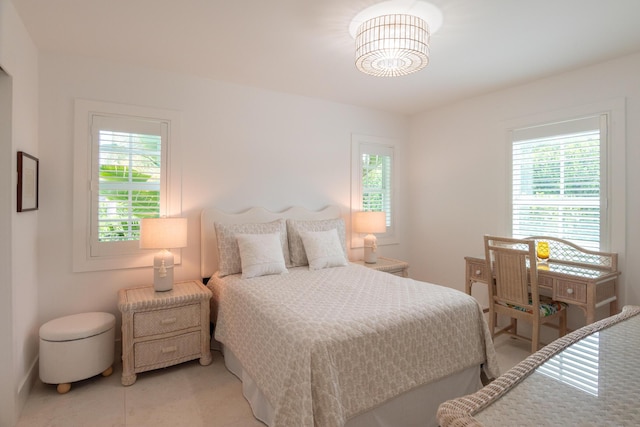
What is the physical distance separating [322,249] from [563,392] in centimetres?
241

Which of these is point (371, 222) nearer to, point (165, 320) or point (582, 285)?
point (582, 285)

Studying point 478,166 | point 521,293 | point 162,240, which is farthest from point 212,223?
point 478,166

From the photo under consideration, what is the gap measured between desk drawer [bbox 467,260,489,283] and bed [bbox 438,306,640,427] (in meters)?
2.18

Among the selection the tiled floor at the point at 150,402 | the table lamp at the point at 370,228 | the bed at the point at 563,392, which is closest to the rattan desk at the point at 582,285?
the tiled floor at the point at 150,402

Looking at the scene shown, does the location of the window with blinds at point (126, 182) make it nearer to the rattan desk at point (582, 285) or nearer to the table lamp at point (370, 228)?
the table lamp at point (370, 228)

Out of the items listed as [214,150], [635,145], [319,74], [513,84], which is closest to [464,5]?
[319,74]

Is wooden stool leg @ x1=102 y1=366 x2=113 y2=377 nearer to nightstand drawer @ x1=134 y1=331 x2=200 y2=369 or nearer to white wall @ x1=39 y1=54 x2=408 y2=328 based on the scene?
nightstand drawer @ x1=134 y1=331 x2=200 y2=369

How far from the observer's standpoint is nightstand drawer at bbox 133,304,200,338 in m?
2.46

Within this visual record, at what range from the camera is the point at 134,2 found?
1982mm

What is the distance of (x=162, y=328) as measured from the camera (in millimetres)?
2539

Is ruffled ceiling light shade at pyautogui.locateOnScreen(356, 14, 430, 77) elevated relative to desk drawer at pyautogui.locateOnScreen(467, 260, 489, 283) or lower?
elevated

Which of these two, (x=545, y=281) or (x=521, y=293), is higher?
(x=545, y=281)

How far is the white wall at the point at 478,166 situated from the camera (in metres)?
2.70

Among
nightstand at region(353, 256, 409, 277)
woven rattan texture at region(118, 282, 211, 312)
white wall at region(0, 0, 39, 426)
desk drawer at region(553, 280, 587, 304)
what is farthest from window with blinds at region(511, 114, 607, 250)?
white wall at region(0, 0, 39, 426)
